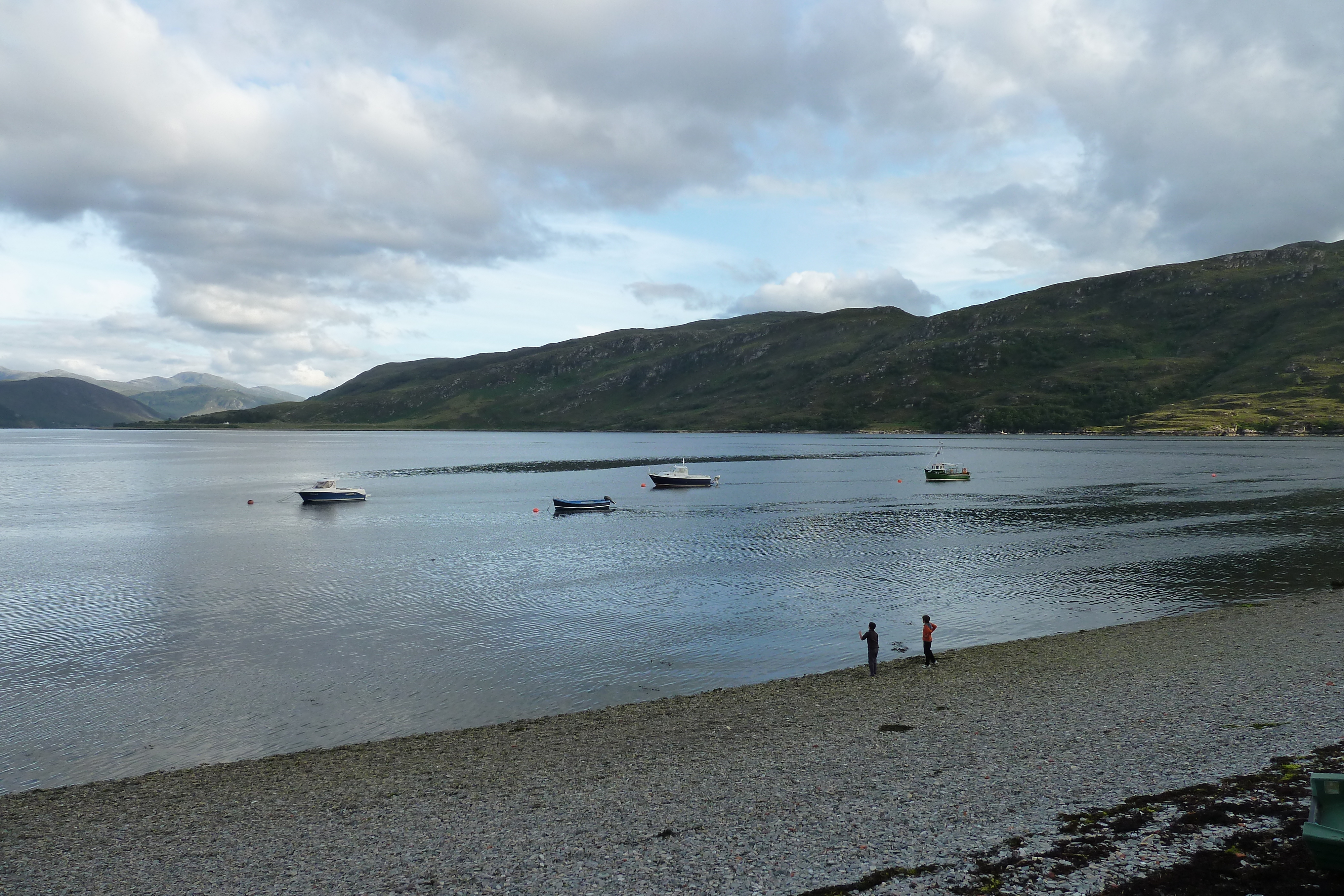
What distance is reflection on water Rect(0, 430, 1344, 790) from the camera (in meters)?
31.7

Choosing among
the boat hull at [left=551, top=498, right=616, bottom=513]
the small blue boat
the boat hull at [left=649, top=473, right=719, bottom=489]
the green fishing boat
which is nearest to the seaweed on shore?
the green fishing boat

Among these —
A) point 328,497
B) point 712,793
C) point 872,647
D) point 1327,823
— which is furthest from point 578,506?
point 1327,823

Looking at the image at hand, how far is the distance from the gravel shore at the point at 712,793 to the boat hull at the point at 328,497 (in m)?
99.0

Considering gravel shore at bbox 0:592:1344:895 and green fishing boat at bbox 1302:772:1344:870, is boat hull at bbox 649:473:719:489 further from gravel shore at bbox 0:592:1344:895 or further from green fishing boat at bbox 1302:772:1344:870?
green fishing boat at bbox 1302:772:1344:870

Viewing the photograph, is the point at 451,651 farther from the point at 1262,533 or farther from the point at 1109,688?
the point at 1262,533

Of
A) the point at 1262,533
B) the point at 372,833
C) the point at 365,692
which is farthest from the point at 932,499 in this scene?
the point at 372,833

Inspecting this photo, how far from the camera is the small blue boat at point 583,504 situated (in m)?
107

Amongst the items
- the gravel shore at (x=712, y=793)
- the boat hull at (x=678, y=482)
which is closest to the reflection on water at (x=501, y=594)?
the gravel shore at (x=712, y=793)

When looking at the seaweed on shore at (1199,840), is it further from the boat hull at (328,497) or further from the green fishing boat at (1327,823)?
the boat hull at (328,497)

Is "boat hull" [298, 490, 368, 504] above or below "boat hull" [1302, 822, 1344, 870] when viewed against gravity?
below

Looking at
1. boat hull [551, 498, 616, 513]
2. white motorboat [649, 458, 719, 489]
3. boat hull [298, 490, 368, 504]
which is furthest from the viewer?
white motorboat [649, 458, 719, 489]

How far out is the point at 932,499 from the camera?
118m

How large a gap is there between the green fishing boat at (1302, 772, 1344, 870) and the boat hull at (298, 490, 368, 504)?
120m

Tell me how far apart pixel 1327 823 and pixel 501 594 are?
47.1 m
